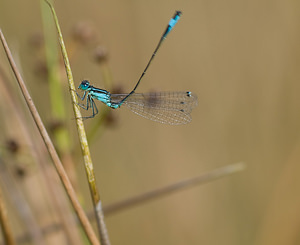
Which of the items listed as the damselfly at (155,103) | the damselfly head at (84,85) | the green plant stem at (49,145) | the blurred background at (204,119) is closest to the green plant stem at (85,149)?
the green plant stem at (49,145)

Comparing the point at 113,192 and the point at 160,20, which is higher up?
the point at 160,20

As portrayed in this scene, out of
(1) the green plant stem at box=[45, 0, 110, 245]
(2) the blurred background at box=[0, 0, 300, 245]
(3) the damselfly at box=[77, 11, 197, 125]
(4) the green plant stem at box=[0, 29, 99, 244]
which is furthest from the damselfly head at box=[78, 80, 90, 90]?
(4) the green plant stem at box=[0, 29, 99, 244]

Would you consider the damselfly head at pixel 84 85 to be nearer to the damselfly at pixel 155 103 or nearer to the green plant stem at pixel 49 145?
the damselfly at pixel 155 103

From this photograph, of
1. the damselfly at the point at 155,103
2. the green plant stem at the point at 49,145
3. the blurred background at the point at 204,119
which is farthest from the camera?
the blurred background at the point at 204,119

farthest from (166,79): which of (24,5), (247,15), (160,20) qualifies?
→ (24,5)

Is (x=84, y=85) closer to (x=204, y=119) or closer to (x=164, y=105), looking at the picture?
(x=164, y=105)

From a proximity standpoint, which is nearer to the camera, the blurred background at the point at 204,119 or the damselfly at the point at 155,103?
the damselfly at the point at 155,103

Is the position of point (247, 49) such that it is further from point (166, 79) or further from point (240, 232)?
point (240, 232)
